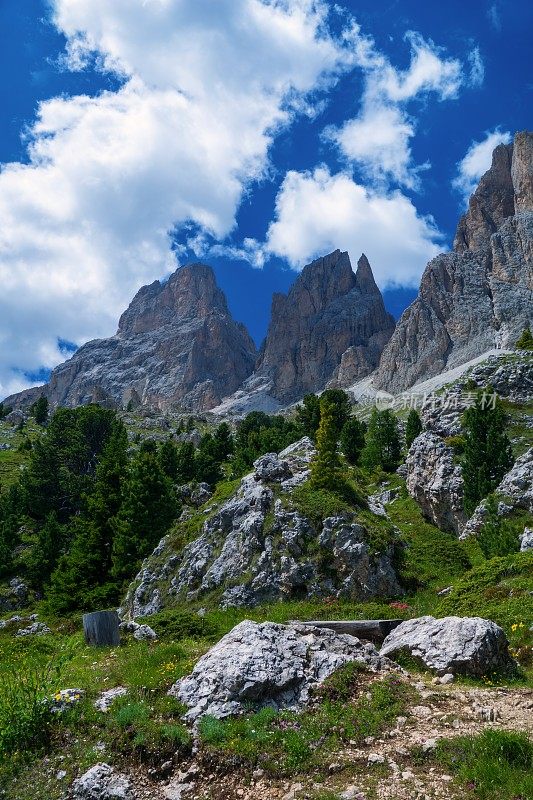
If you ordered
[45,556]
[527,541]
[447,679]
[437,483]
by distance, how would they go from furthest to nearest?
1. [45,556]
2. [437,483]
3. [527,541]
4. [447,679]

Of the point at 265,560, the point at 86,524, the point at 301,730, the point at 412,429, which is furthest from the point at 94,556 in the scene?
the point at 412,429

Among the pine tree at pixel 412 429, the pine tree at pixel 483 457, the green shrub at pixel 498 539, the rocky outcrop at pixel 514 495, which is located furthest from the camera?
the pine tree at pixel 412 429

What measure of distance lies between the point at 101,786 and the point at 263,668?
4078 millimetres

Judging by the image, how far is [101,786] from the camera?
→ 994 cm

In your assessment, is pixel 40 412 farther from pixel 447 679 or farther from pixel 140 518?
pixel 447 679

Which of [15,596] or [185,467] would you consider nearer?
[15,596]

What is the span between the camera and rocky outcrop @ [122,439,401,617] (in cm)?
2758

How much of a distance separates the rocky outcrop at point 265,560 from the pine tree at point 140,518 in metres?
9.71

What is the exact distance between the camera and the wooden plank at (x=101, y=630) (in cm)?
1723

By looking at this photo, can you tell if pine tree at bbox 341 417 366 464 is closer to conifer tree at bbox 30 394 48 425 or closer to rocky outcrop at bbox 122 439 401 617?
rocky outcrop at bbox 122 439 401 617

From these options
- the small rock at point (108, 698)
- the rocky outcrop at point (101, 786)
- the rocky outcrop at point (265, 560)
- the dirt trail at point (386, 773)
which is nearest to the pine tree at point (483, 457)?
the rocky outcrop at point (265, 560)

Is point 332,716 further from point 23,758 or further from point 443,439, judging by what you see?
point 443,439

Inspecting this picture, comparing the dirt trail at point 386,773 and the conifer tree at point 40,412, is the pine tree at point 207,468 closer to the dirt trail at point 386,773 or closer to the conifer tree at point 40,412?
the dirt trail at point 386,773

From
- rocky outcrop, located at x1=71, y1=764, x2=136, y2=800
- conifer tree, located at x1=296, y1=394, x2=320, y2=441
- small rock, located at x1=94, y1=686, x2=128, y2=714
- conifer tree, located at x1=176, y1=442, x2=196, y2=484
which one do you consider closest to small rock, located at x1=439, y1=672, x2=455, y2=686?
rocky outcrop, located at x1=71, y1=764, x2=136, y2=800
